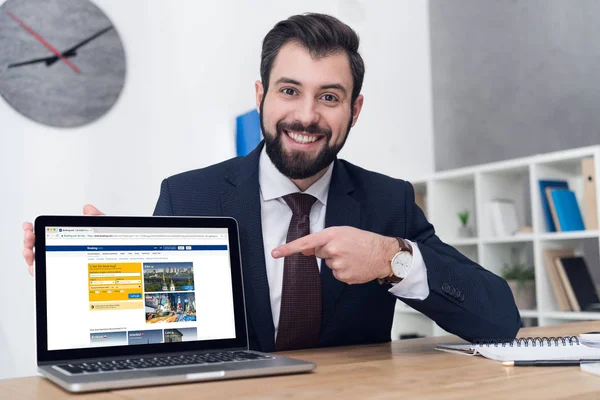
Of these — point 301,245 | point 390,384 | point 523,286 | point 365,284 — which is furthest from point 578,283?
point 390,384

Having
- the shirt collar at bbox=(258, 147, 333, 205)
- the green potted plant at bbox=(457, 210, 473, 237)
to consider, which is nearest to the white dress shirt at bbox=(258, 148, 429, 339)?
the shirt collar at bbox=(258, 147, 333, 205)

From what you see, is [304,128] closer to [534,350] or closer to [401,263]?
[401,263]

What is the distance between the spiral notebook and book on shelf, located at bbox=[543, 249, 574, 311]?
7.29 feet

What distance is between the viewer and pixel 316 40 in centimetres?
170

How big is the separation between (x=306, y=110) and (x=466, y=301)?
0.60m

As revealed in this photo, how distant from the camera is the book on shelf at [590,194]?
3264 millimetres

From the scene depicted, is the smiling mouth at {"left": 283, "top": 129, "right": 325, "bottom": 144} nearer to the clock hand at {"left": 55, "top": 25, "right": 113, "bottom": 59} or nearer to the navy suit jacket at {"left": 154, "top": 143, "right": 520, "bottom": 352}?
the navy suit jacket at {"left": 154, "top": 143, "right": 520, "bottom": 352}

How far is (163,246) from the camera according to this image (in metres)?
1.23

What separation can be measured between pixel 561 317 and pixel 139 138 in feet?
7.73

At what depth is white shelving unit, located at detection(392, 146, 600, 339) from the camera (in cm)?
347

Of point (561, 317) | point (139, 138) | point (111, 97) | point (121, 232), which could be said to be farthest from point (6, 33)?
point (561, 317)

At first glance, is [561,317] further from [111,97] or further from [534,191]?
[111,97]

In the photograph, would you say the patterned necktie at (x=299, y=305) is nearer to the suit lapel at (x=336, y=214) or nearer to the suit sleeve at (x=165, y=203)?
the suit lapel at (x=336, y=214)

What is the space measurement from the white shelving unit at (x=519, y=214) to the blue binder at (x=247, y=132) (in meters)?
1.19
